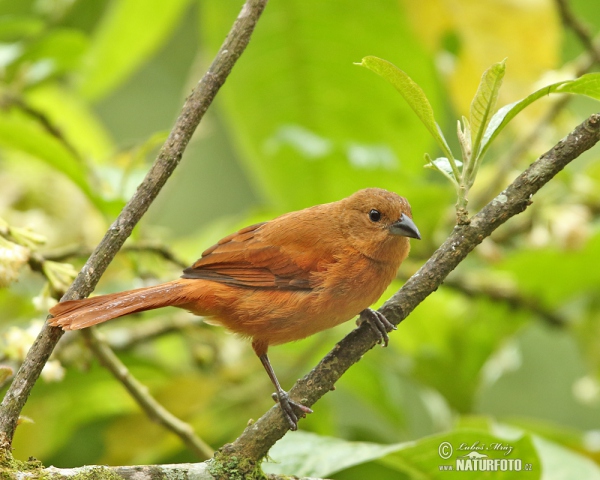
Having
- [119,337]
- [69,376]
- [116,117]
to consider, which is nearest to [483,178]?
[119,337]

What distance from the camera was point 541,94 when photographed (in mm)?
1618

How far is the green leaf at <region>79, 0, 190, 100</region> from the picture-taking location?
13.1 ft

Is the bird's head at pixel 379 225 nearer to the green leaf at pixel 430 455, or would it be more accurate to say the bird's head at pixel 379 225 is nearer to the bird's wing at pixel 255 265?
the bird's wing at pixel 255 265

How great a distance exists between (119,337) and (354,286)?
4.54ft

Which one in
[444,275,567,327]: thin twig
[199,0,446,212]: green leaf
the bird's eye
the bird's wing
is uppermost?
[199,0,446,212]: green leaf

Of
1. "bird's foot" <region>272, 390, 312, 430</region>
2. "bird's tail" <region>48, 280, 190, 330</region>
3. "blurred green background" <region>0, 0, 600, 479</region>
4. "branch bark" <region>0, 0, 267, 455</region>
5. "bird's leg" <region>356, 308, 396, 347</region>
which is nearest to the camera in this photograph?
"branch bark" <region>0, 0, 267, 455</region>

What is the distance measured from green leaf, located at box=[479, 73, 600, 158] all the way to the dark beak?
2.82 ft

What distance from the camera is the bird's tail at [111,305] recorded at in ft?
5.10

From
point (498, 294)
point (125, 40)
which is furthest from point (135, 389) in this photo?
point (125, 40)

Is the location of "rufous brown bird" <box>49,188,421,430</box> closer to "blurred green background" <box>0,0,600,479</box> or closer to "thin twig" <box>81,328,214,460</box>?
"thin twig" <box>81,328,214,460</box>

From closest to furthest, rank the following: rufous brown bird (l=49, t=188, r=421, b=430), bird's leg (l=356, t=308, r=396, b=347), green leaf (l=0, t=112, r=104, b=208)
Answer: bird's leg (l=356, t=308, r=396, b=347)
rufous brown bird (l=49, t=188, r=421, b=430)
green leaf (l=0, t=112, r=104, b=208)

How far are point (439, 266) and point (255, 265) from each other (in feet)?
3.47

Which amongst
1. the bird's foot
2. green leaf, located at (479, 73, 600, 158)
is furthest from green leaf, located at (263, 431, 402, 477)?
green leaf, located at (479, 73, 600, 158)

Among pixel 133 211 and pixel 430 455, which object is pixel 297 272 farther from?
pixel 133 211
